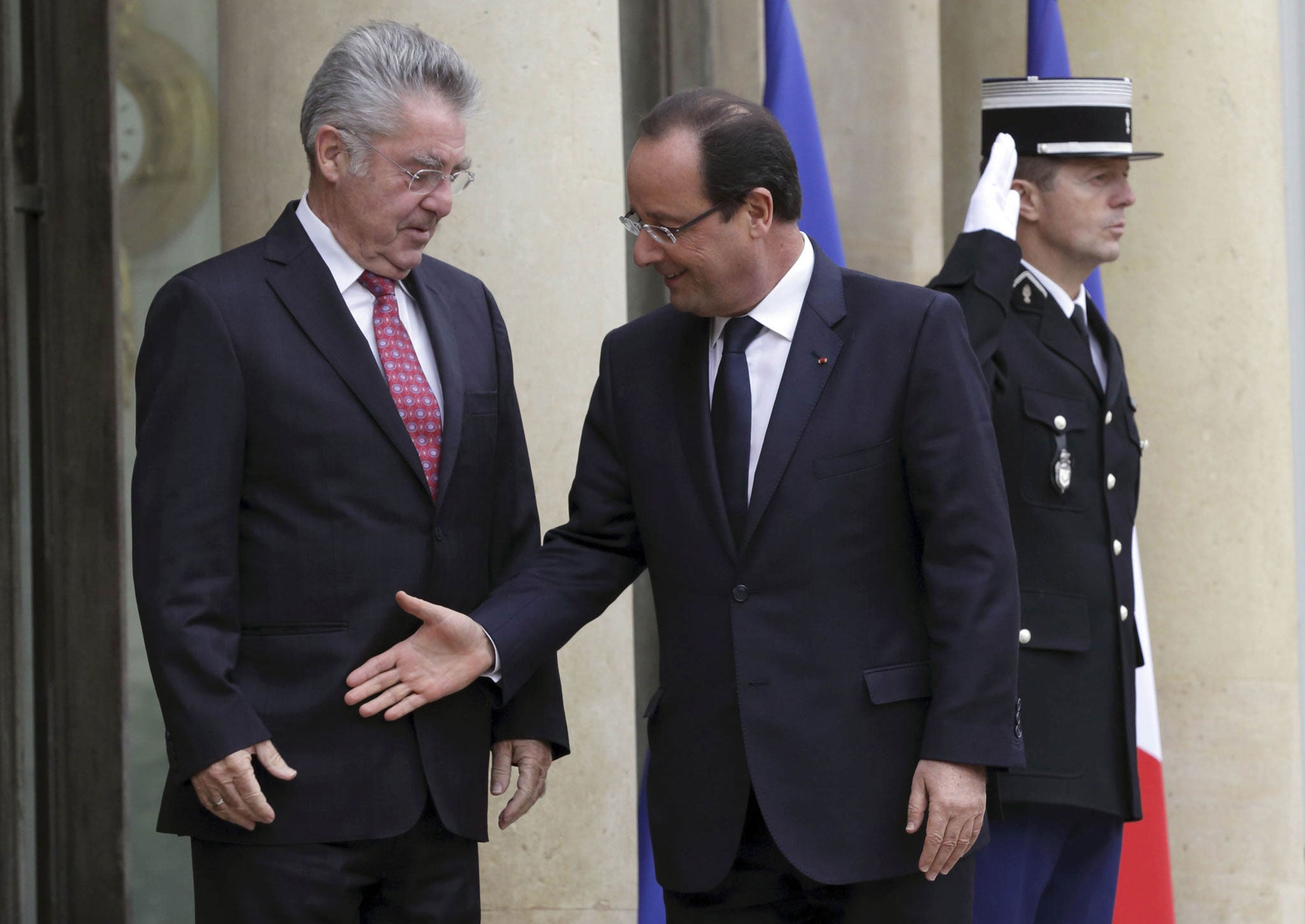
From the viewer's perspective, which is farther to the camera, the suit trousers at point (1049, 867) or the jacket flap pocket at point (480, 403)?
the suit trousers at point (1049, 867)

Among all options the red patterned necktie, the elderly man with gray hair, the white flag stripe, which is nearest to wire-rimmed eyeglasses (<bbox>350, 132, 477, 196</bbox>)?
the elderly man with gray hair

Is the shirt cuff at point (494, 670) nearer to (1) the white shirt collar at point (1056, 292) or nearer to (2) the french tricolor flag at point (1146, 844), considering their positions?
(1) the white shirt collar at point (1056, 292)

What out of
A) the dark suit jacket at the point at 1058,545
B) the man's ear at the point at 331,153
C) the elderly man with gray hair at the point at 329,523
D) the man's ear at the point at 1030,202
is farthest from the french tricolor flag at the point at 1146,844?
the man's ear at the point at 331,153

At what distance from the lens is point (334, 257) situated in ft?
8.95

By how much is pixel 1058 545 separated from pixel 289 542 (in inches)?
60.2

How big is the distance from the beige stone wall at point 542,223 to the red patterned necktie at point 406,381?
0.67m

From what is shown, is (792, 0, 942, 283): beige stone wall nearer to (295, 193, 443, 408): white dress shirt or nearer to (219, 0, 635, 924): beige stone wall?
(219, 0, 635, 924): beige stone wall

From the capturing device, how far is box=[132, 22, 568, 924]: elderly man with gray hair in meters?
2.50

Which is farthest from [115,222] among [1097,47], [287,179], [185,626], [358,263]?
[1097,47]

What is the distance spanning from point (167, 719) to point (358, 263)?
0.76 meters

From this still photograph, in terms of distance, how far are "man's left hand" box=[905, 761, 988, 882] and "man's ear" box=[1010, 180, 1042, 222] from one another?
4.96 ft

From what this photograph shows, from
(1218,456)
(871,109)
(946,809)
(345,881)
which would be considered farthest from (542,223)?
(1218,456)

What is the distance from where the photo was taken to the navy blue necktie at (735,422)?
8.54ft

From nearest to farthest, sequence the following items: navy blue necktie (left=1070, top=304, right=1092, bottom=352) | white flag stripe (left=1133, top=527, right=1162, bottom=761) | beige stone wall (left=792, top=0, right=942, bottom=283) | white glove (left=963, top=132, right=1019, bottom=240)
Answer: white glove (left=963, top=132, right=1019, bottom=240) < navy blue necktie (left=1070, top=304, right=1092, bottom=352) < white flag stripe (left=1133, top=527, right=1162, bottom=761) < beige stone wall (left=792, top=0, right=942, bottom=283)
